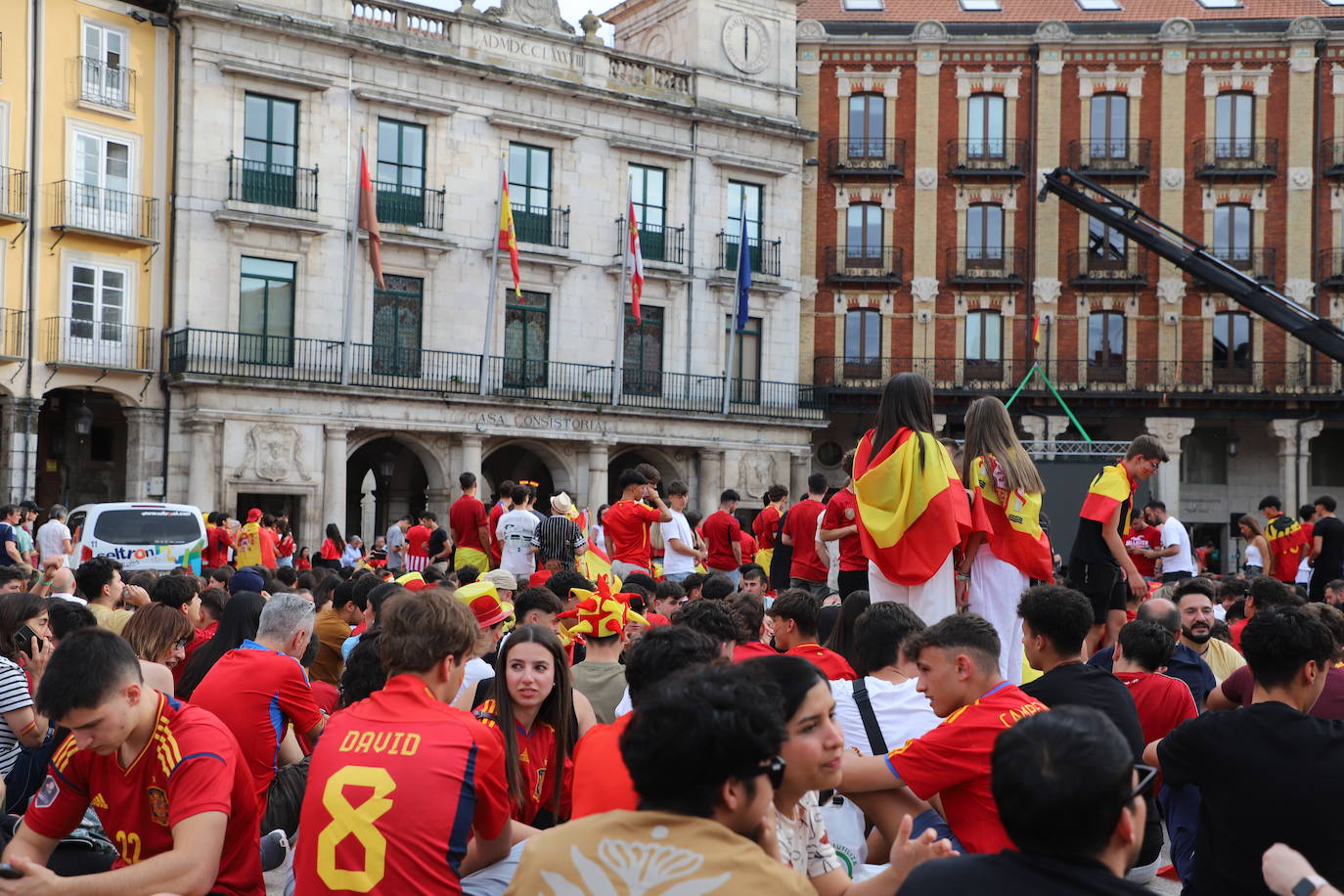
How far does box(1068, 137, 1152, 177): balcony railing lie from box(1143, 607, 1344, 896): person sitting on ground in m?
34.5

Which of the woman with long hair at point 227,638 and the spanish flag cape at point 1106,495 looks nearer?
the woman with long hair at point 227,638

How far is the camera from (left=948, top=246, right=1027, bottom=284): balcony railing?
37.1 metres

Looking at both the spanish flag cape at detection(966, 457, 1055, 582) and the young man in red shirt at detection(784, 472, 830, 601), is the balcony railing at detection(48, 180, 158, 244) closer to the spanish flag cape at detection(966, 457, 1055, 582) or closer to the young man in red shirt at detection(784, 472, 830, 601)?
the young man in red shirt at detection(784, 472, 830, 601)

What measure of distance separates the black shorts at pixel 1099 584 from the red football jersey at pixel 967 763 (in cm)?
483

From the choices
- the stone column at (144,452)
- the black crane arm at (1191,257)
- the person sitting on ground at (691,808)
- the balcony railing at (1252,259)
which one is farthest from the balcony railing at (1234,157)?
the person sitting on ground at (691,808)

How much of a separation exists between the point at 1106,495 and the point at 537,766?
510 centimetres

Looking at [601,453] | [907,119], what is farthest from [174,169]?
[907,119]

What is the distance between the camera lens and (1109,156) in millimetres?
37125

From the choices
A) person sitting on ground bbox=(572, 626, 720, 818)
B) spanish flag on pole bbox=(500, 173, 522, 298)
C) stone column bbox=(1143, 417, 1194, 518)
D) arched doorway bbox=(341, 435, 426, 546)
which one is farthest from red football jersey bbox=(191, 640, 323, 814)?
stone column bbox=(1143, 417, 1194, 518)

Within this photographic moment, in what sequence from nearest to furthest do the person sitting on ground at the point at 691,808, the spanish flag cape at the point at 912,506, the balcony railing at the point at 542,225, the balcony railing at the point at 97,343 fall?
the person sitting on ground at the point at 691,808 < the spanish flag cape at the point at 912,506 < the balcony railing at the point at 97,343 < the balcony railing at the point at 542,225

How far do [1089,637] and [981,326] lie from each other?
2917 cm

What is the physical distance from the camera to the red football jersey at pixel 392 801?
13.3 ft

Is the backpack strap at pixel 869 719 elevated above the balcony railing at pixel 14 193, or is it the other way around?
the balcony railing at pixel 14 193

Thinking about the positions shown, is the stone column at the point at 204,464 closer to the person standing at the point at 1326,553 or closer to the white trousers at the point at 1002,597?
the person standing at the point at 1326,553
